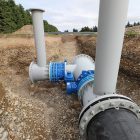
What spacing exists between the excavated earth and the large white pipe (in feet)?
6.39

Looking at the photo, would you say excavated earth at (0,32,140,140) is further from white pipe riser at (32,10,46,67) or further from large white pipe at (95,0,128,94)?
large white pipe at (95,0,128,94)

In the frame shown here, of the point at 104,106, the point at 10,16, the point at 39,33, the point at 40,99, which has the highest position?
the point at 10,16

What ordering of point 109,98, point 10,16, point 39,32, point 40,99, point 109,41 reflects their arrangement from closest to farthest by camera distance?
point 109,41 → point 109,98 → point 39,32 → point 40,99 → point 10,16

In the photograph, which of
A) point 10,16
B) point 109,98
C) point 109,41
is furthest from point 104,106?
point 10,16

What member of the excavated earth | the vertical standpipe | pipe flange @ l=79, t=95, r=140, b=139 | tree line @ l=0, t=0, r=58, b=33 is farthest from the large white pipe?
tree line @ l=0, t=0, r=58, b=33

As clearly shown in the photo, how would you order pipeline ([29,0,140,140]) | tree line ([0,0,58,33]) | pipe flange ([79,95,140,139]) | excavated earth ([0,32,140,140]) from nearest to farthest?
pipeline ([29,0,140,140]), pipe flange ([79,95,140,139]), excavated earth ([0,32,140,140]), tree line ([0,0,58,33])

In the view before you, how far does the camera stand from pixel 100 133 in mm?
2131

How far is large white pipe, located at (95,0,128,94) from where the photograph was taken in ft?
7.07

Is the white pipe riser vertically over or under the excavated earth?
over

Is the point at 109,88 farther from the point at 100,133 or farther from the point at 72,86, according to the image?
the point at 72,86

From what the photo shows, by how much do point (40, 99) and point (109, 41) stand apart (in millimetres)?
3416

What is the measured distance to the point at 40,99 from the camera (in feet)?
17.3

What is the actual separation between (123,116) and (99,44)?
88 cm

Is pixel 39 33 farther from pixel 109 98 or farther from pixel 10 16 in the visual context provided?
pixel 10 16
